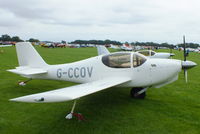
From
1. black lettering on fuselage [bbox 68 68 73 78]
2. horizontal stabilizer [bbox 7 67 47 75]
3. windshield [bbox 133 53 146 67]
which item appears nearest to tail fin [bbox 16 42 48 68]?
horizontal stabilizer [bbox 7 67 47 75]

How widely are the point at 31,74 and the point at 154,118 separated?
4.69 m

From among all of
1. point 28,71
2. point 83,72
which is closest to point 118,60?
point 83,72

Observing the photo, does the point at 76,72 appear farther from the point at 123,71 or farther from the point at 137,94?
the point at 137,94

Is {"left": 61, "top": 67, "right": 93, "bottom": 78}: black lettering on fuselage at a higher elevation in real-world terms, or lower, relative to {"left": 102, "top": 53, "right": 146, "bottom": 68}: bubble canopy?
lower

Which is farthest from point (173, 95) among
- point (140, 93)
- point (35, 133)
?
point (35, 133)

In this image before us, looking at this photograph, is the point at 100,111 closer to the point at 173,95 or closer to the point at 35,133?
the point at 35,133

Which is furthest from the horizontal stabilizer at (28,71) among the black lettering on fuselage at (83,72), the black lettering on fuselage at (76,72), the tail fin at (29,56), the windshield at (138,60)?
the windshield at (138,60)

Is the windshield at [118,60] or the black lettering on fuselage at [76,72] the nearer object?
the windshield at [118,60]

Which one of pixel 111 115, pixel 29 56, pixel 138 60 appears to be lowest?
pixel 111 115

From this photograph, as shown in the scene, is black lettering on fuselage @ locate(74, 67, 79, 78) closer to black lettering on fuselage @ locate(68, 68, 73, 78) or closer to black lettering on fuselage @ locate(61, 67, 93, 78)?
black lettering on fuselage @ locate(61, 67, 93, 78)

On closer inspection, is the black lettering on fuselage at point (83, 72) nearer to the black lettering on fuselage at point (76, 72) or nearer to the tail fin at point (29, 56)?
the black lettering on fuselage at point (76, 72)

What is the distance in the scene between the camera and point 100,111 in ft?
17.3

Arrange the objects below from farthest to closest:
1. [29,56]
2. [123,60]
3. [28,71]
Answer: [29,56], [28,71], [123,60]

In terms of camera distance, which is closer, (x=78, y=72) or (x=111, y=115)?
(x=111, y=115)
